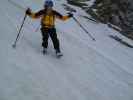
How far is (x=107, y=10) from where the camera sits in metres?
19.1

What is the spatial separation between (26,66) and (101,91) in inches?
97.0

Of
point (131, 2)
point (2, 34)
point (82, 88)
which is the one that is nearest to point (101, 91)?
point (82, 88)

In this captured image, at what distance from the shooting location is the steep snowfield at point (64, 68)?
26.7 feet

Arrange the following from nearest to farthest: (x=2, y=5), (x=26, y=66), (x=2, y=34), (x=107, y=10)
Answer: (x=26, y=66) < (x=2, y=34) < (x=2, y=5) < (x=107, y=10)

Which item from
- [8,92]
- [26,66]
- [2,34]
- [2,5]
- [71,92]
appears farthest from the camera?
[2,5]

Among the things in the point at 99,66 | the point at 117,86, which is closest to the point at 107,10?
the point at 99,66

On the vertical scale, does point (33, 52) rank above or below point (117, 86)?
above

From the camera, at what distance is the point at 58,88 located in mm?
8391

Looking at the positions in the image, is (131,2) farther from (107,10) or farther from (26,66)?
(26,66)

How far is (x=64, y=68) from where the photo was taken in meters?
9.84

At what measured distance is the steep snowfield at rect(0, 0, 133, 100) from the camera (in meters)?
8.13

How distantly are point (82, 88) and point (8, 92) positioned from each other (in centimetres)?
231

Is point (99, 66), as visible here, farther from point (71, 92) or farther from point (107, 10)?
point (107, 10)

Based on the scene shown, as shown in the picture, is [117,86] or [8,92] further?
[117,86]
